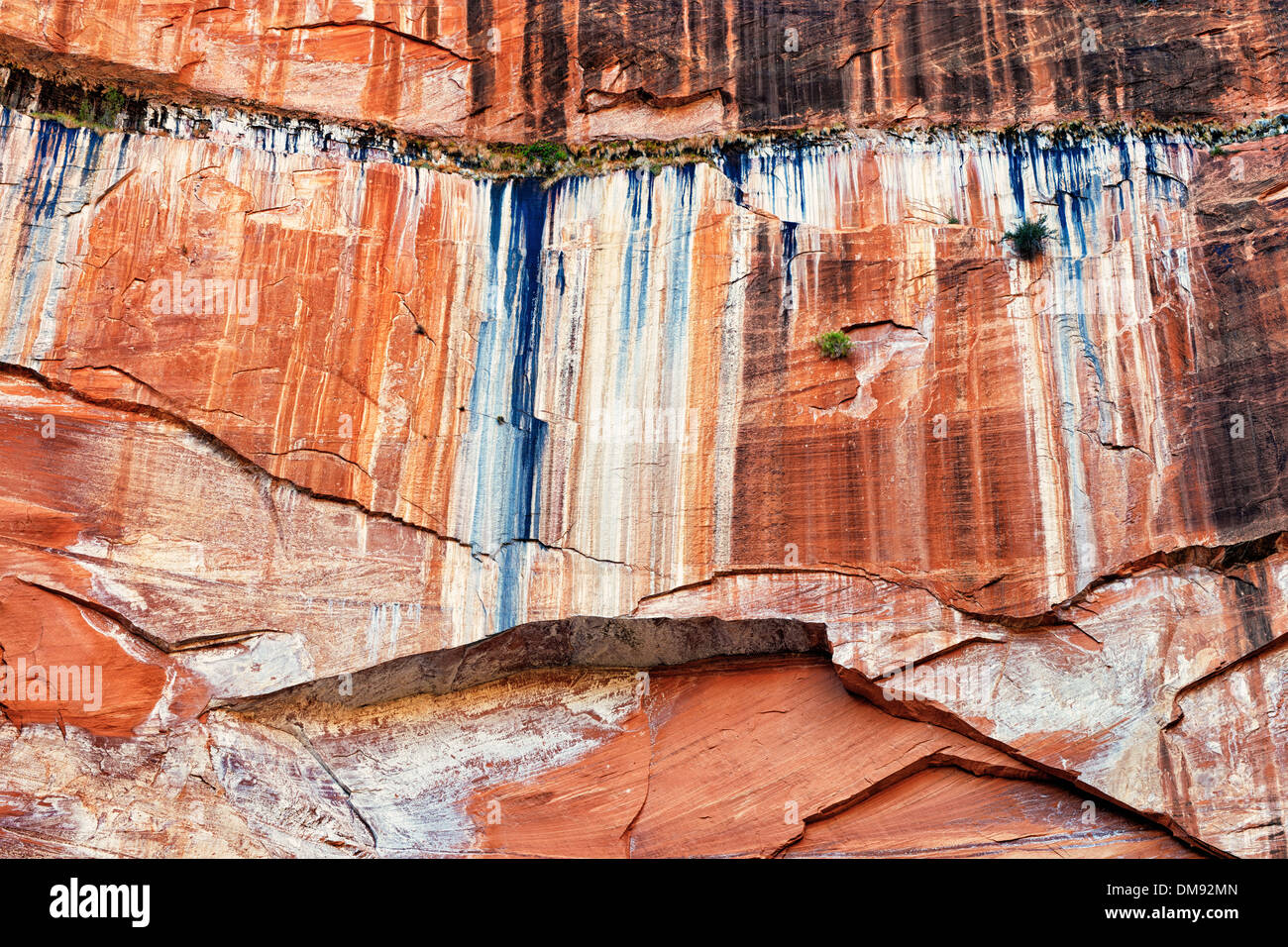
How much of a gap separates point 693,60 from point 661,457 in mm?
5862

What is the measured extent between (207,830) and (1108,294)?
1265 centimetres

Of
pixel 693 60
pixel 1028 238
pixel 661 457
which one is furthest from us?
pixel 693 60

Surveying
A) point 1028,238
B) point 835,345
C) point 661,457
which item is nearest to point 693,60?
point 835,345

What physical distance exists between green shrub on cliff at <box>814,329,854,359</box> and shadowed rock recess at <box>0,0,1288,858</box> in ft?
0.80

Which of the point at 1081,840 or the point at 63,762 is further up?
the point at 63,762

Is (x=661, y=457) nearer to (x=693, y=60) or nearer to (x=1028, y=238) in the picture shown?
(x=1028, y=238)

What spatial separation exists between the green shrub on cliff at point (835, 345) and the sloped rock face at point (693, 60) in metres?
3.35

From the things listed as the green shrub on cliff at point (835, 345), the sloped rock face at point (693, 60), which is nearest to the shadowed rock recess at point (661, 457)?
the sloped rock face at point (693, 60)

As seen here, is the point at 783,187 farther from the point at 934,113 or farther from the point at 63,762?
the point at 63,762

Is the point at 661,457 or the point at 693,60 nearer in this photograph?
the point at 661,457

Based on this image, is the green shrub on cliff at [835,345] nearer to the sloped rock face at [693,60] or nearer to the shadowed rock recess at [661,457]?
the shadowed rock recess at [661,457]

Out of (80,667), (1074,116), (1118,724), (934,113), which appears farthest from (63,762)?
(1074,116)

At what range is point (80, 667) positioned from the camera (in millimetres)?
12484

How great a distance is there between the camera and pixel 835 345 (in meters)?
13.7
